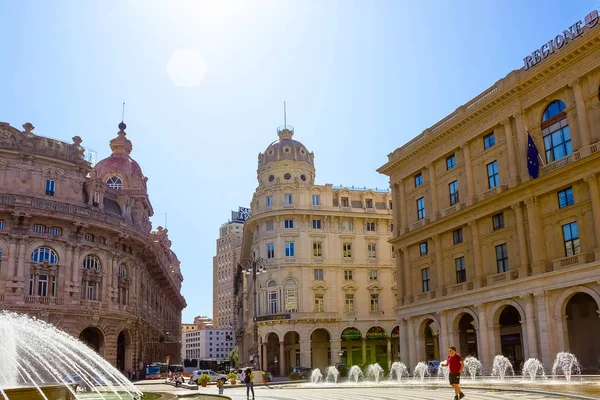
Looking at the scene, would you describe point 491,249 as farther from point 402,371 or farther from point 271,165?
point 271,165

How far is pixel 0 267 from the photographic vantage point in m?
55.7

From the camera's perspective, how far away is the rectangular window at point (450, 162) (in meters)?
47.4

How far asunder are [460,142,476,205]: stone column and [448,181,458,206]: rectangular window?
2.29 meters

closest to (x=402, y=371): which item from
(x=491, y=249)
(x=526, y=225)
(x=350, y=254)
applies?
(x=491, y=249)

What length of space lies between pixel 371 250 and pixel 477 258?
33.3 m

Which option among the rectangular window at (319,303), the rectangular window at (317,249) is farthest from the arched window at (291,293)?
the rectangular window at (317,249)

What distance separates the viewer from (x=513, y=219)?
40.5 metres

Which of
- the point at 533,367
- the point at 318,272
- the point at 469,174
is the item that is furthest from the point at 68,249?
the point at 533,367

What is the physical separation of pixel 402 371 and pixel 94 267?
108 feet

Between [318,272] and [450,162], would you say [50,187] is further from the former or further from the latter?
[450,162]

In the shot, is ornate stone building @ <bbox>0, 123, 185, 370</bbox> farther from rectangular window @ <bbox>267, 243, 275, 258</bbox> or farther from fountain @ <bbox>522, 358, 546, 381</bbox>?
fountain @ <bbox>522, 358, 546, 381</bbox>

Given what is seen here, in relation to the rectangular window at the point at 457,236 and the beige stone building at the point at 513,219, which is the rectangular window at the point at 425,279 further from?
the rectangular window at the point at 457,236

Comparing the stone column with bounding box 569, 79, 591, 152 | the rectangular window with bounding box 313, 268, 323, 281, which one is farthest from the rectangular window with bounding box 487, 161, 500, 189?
the rectangular window with bounding box 313, 268, 323, 281

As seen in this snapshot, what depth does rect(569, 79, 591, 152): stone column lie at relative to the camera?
34.9m
